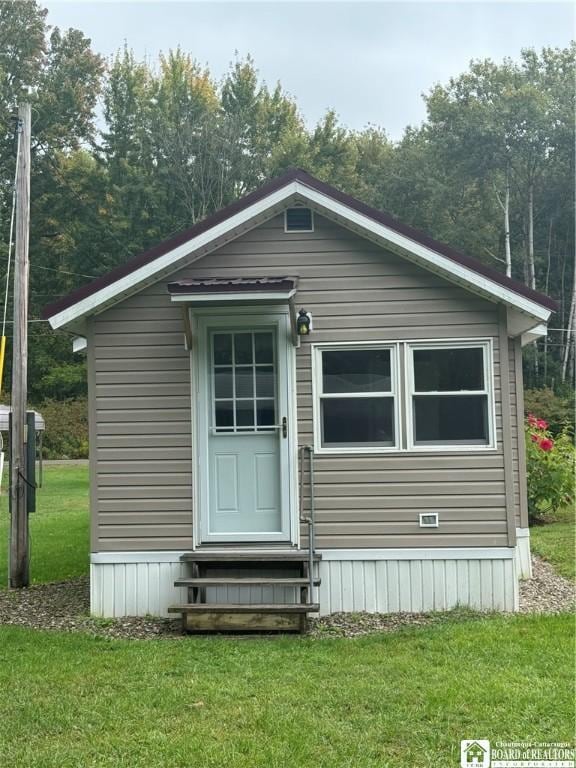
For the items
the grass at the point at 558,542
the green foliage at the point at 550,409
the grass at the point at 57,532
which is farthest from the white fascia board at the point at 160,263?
the green foliage at the point at 550,409

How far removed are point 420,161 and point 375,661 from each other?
3390 cm

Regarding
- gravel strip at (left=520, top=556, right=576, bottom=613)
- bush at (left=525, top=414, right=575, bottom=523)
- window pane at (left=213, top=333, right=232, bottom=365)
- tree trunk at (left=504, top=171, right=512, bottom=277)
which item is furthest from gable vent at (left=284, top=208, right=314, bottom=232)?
tree trunk at (left=504, top=171, right=512, bottom=277)

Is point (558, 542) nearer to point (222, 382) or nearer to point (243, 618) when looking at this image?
point (222, 382)

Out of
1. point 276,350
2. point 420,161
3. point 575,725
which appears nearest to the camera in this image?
point 575,725

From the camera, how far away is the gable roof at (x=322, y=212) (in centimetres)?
723

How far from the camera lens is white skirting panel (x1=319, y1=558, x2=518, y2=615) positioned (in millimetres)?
7312

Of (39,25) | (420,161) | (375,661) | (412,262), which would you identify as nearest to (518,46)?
(420,161)

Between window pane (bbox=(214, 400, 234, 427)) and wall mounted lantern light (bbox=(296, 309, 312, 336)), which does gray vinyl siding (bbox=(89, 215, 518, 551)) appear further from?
window pane (bbox=(214, 400, 234, 427))

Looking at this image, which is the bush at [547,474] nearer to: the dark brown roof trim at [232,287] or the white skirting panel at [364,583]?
the white skirting panel at [364,583]

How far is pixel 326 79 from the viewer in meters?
39.2

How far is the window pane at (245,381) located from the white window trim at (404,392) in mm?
612

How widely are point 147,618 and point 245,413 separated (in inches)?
83.5

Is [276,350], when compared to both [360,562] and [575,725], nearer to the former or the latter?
[360,562]

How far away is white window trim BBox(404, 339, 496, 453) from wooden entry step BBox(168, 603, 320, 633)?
6.16ft
